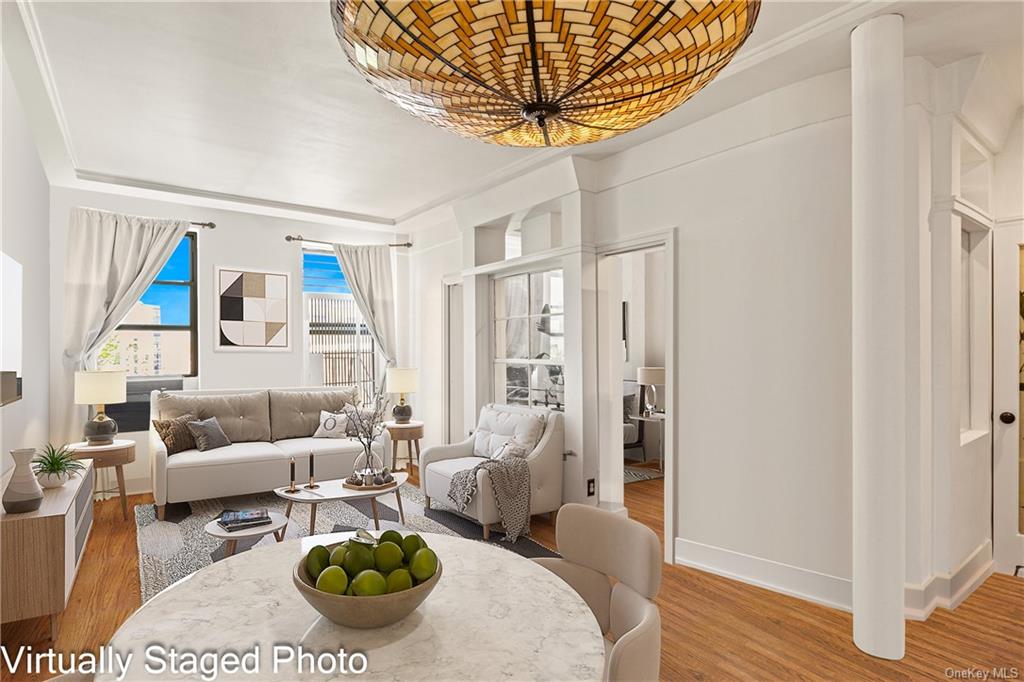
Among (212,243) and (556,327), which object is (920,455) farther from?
(212,243)

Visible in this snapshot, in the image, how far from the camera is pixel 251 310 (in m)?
5.90

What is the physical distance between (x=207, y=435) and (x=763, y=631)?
4288 mm

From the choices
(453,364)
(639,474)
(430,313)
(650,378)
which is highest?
(430,313)

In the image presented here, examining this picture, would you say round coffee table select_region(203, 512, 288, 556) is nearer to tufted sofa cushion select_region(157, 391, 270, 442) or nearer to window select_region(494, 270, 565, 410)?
tufted sofa cushion select_region(157, 391, 270, 442)

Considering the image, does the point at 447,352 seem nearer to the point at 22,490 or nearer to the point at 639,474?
the point at 639,474

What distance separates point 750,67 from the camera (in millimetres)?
2777

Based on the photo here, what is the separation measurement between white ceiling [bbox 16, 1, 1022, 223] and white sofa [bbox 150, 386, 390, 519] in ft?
6.14

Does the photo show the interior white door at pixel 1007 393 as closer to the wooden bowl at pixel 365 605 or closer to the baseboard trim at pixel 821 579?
the baseboard trim at pixel 821 579

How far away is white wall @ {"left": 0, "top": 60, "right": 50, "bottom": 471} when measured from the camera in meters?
Answer: 3.06

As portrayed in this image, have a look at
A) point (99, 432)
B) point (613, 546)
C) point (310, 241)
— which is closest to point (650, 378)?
point (310, 241)

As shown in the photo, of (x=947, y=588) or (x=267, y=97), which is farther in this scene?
(x=267, y=97)

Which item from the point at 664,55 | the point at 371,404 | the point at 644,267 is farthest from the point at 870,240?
the point at 371,404

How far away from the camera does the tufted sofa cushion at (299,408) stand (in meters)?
5.42

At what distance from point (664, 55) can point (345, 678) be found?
1.29 metres
